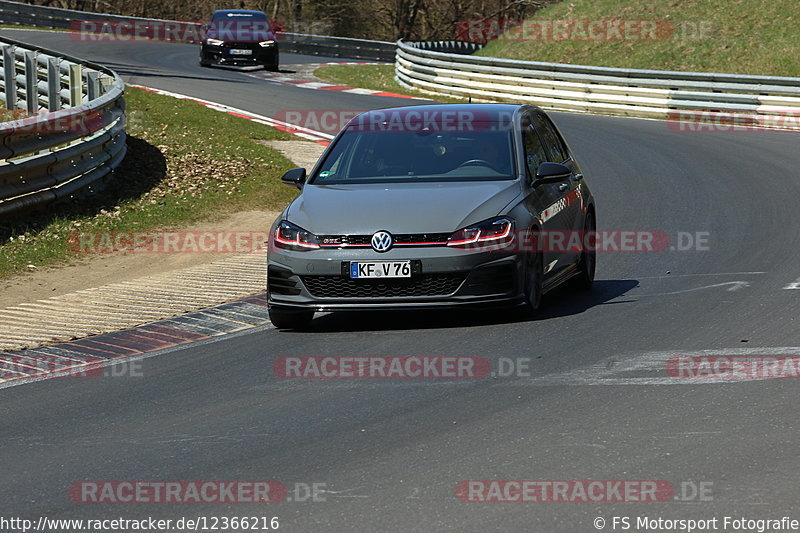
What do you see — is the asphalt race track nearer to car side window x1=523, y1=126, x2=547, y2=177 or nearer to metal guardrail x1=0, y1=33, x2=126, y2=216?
car side window x1=523, y1=126, x2=547, y2=177

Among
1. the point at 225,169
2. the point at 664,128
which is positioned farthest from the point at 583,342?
the point at 664,128

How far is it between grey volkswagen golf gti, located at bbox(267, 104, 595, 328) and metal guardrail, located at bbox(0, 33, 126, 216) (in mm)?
5020

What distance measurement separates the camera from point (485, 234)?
951 centimetres

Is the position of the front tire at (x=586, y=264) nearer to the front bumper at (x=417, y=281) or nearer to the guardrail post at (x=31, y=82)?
the front bumper at (x=417, y=281)

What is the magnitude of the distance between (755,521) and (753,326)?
4446 millimetres

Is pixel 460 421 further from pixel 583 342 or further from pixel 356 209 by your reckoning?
pixel 356 209

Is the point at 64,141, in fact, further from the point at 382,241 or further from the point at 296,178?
the point at 382,241

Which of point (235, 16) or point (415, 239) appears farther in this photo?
point (235, 16)

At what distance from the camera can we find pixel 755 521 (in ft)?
17.0

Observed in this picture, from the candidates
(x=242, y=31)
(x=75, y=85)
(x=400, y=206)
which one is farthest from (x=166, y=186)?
(x=242, y=31)

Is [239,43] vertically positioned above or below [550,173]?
below

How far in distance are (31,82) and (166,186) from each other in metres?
7.19

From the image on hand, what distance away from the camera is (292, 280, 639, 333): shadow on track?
9.97m

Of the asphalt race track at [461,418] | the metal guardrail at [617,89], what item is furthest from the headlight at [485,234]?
the metal guardrail at [617,89]
